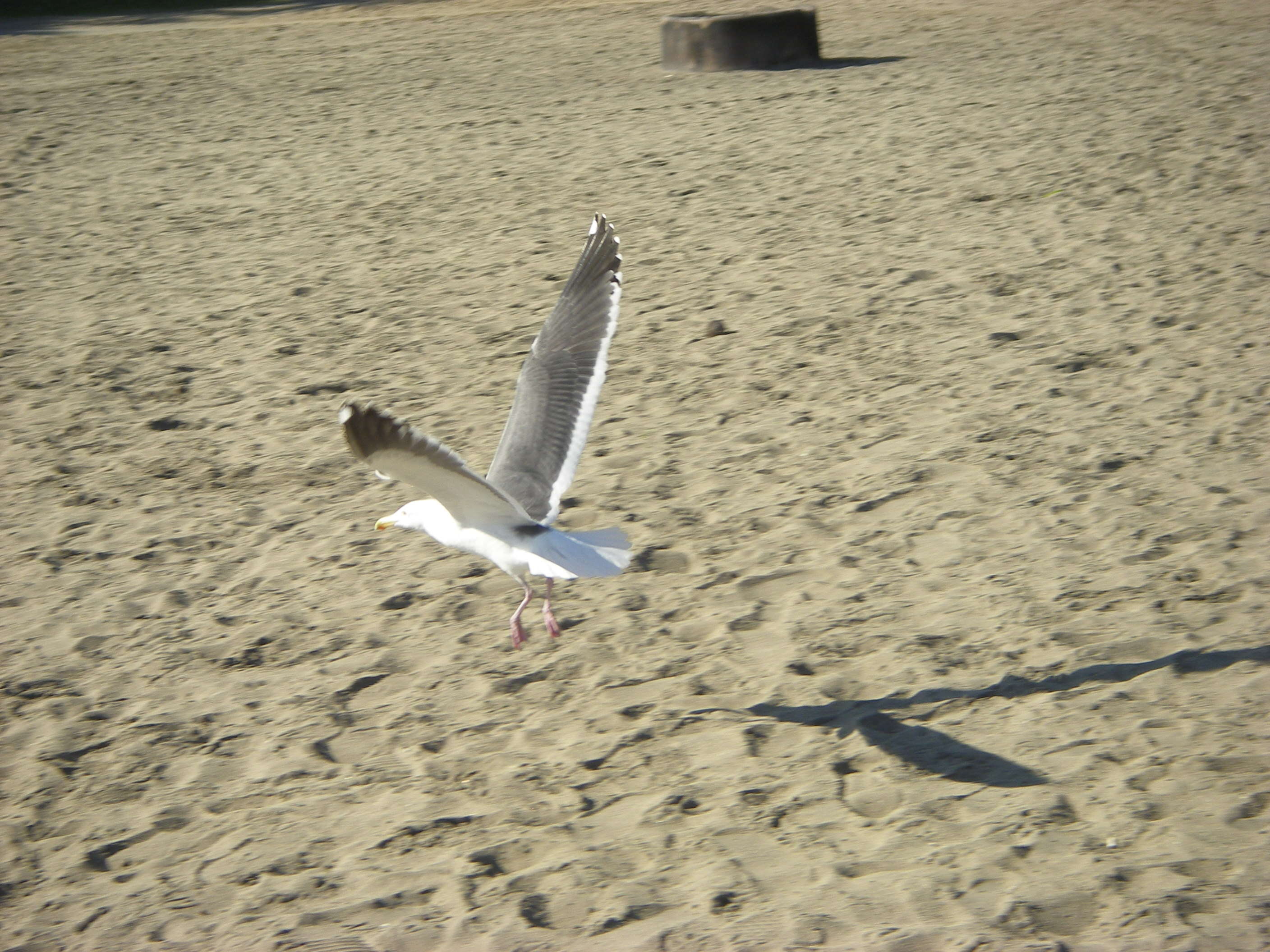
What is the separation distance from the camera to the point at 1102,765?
331cm

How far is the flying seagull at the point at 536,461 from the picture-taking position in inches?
128

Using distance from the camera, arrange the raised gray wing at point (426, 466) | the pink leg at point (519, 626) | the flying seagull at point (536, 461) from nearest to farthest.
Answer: the raised gray wing at point (426, 466)
the flying seagull at point (536, 461)
the pink leg at point (519, 626)

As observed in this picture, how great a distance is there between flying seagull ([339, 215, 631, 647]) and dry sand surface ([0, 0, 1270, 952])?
424mm

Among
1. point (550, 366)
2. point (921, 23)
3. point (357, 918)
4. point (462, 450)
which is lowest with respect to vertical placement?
point (357, 918)

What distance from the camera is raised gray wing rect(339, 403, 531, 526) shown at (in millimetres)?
3070

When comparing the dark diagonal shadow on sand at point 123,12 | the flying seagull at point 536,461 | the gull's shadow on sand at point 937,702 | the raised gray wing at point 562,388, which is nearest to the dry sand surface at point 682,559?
the gull's shadow on sand at point 937,702

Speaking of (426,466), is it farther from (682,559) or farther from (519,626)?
(682,559)

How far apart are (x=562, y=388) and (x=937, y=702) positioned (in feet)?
5.33

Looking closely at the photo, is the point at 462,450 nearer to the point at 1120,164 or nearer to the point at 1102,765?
the point at 1102,765

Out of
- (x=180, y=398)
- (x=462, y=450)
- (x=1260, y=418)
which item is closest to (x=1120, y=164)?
(x=1260, y=418)

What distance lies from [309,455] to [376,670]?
1730mm

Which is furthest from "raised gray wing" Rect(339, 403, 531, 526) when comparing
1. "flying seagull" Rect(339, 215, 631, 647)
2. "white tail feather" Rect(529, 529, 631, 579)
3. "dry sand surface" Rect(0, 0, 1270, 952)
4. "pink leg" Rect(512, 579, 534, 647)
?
"dry sand surface" Rect(0, 0, 1270, 952)

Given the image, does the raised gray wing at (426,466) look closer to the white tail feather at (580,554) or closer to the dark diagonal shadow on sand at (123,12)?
the white tail feather at (580,554)

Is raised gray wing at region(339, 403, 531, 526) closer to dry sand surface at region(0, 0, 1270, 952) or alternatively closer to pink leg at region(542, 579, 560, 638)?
pink leg at region(542, 579, 560, 638)
